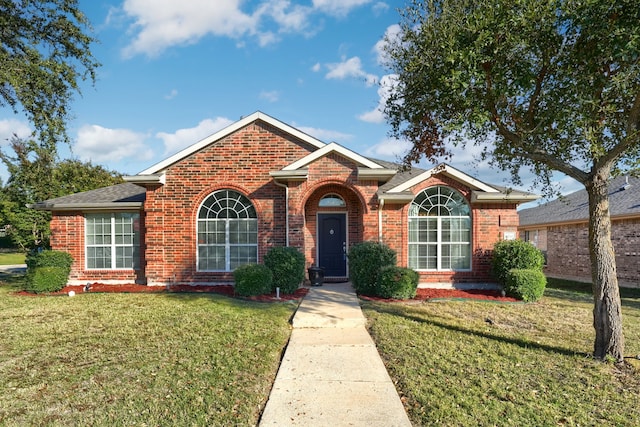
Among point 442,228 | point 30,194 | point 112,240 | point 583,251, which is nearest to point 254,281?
Answer: point 112,240

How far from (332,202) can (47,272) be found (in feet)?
30.4

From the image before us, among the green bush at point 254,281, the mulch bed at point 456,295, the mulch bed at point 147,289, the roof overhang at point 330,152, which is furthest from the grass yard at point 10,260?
the mulch bed at point 456,295

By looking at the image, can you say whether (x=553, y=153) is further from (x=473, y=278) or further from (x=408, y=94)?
(x=473, y=278)

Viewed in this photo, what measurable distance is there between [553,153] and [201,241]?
32.5ft

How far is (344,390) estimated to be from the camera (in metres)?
4.54

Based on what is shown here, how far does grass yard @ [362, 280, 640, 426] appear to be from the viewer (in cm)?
397

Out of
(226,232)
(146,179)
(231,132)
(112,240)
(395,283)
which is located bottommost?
(395,283)

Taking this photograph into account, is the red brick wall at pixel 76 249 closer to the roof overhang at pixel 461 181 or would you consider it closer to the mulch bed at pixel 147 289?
the mulch bed at pixel 147 289

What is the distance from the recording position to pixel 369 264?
33.9 ft

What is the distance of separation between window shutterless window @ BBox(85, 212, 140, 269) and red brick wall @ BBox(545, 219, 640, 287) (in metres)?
17.5

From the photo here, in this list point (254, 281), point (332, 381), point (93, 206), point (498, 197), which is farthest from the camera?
point (93, 206)

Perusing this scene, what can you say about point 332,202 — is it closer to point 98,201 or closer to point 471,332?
point 471,332

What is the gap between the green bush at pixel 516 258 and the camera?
10852mm

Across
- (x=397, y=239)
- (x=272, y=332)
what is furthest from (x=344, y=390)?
(x=397, y=239)
